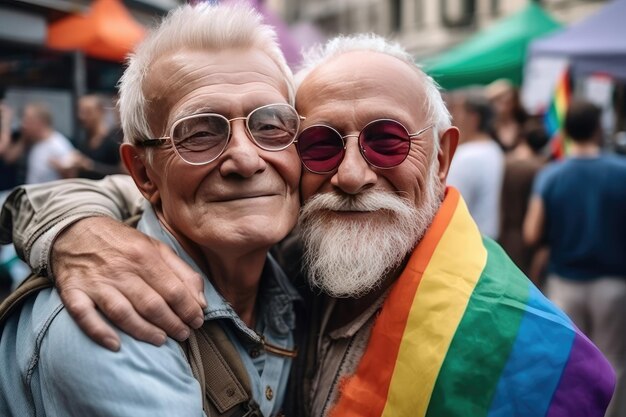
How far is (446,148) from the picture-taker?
218 cm

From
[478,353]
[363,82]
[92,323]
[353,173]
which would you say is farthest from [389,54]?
[92,323]

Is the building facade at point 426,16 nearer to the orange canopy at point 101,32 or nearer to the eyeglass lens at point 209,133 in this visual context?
the orange canopy at point 101,32

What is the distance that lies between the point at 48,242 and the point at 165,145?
413 millimetres

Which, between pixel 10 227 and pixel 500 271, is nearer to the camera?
pixel 500 271

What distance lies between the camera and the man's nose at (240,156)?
68.5 inches

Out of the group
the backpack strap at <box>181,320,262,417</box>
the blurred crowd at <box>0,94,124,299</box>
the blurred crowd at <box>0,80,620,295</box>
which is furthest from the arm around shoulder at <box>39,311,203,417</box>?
the blurred crowd at <box>0,80,620,295</box>

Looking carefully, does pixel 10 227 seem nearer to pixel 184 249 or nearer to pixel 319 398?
pixel 184 249

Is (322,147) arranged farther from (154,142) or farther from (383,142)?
(154,142)

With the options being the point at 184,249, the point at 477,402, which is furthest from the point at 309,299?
the point at 477,402

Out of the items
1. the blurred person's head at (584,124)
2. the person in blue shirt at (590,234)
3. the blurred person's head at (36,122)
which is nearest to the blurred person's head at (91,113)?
the blurred person's head at (36,122)

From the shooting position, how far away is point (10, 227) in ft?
7.14

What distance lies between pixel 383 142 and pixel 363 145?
2.4 inches

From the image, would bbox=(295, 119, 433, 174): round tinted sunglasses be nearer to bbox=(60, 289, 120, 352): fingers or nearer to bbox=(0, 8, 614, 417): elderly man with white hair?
bbox=(0, 8, 614, 417): elderly man with white hair

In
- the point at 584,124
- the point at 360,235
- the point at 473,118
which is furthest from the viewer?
the point at 473,118
